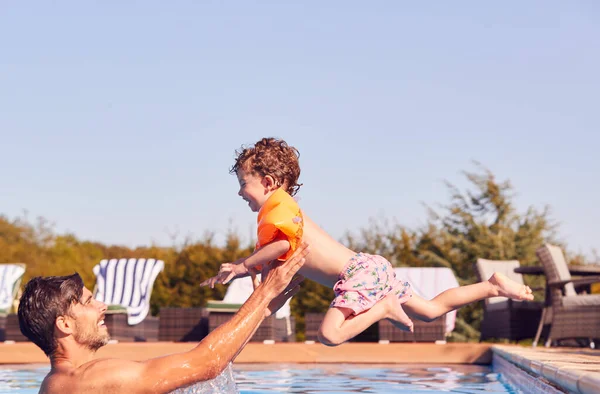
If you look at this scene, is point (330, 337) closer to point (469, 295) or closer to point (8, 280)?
point (469, 295)

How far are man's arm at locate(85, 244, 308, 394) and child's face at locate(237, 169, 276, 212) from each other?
1.17 metres

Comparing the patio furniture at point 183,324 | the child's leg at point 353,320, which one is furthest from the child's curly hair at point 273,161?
the patio furniture at point 183,324

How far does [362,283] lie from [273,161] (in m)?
0.82

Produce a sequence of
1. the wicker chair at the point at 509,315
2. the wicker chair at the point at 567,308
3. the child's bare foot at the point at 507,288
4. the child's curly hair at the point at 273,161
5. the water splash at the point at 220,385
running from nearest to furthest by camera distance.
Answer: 1. the water splash at the point at 220,385
2. the child's curly hair at the point at 273,161
3. the child's bare foot at the point at 507,288
4. the wicker chair at the point at 567,308
5. the wicker chair at the point at 509,315

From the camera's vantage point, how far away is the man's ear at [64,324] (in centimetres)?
316

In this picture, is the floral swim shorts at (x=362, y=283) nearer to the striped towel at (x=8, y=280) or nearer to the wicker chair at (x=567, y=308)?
the wicker chair at (x=567, y=308)

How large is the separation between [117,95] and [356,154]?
7269 millimetres

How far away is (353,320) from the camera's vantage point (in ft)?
15.0

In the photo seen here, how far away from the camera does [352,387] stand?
681cm

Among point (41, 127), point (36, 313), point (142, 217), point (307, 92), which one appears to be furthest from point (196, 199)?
point (36, 313)

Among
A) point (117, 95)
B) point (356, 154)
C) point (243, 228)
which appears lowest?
point (243, 228)

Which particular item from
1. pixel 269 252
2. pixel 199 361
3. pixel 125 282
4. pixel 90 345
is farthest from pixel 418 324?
pixel 90 345

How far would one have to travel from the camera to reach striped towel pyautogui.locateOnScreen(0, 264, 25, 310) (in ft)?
42.0

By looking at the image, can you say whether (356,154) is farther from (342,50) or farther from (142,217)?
(142,217)
